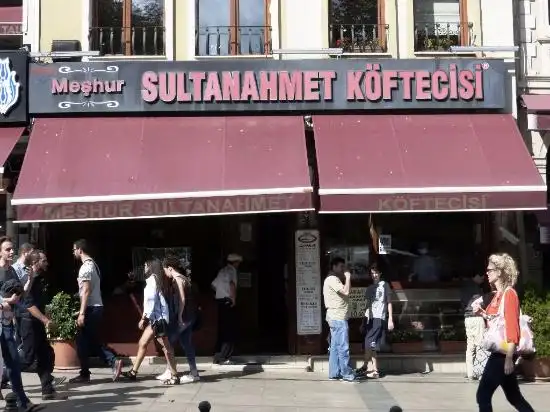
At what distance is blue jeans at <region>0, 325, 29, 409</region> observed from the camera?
7844 mm

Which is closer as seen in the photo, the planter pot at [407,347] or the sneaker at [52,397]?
the sneaker at [52,397]

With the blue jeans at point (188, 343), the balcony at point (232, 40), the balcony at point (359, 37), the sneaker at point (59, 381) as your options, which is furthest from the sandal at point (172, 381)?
the balcony at point (359, 37)

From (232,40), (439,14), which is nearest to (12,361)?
(232,40)

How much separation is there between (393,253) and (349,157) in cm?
200

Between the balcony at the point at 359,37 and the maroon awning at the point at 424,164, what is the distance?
1227 millimetres

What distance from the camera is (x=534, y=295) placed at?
10672 mm

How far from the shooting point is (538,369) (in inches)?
420

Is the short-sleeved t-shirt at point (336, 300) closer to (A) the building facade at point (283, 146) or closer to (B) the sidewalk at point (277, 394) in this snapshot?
(B) the sidewalk at point (277, 394)

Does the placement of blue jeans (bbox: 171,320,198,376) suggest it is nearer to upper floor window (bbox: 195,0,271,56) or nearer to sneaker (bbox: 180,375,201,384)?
sneaker (bbox: 180,375,201,384)

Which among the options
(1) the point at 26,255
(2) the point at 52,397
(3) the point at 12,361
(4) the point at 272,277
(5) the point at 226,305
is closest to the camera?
(3) the point at 12,361

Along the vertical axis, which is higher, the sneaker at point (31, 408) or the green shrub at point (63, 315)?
the green shrub at point (63, 315)

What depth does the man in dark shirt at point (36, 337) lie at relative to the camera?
8820 millimetres

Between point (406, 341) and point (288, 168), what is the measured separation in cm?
336

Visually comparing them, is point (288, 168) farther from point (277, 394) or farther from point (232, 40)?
point (277, 394)
